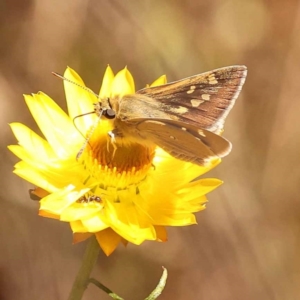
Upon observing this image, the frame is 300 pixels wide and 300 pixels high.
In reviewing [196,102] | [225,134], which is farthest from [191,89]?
[225,134]

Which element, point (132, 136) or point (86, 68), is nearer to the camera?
point (132, 136)

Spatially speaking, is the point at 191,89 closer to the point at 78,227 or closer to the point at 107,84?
the point at 107,84

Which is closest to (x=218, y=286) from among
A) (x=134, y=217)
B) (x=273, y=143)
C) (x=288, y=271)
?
(x=288, y=271)

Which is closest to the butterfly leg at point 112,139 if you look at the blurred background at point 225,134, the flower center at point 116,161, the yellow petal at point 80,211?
the flower center at point 116,161

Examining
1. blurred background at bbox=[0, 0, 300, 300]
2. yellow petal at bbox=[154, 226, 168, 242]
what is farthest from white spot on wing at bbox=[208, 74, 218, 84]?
blurred background at bbox=[0, 0, 300, 300]

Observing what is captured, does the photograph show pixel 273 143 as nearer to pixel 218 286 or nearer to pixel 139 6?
pixel 218 286

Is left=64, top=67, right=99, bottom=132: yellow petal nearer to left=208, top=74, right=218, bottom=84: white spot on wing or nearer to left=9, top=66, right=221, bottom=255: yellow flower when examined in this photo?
left=9, top=66, right=221, bottom=255: yellow flower
